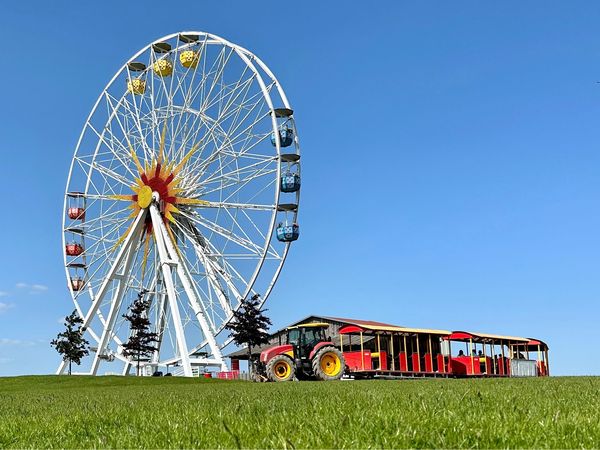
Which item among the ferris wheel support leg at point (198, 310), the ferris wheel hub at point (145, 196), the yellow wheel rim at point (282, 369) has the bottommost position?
the yellow wheel rim at point (282, 369)

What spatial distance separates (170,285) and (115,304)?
21.5 feet

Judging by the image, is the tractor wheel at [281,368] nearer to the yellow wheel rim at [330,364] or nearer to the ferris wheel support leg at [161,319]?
the yellow wheel rim at [330,364]

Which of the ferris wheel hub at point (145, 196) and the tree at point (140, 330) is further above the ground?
the ferris wheel hub at point (145, 196)

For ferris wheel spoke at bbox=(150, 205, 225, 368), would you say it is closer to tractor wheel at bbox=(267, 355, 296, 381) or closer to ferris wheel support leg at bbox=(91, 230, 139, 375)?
ferris wheel support leg at bbox=(91, 230, 139, 375)

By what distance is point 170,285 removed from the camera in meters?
38.2

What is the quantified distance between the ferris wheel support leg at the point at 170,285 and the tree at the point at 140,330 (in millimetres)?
4288

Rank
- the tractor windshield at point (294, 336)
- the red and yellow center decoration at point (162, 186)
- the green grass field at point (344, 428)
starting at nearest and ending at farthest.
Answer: the green grass field at point (344, 428) < the tractor windshield at point (294, 336) < the red and yellow center decoration at point (162, 186)

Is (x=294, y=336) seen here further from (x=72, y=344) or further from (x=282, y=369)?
(x=72, y=344)

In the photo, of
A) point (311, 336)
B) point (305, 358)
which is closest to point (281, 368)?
point (305, 358)

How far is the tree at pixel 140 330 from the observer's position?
140 feet

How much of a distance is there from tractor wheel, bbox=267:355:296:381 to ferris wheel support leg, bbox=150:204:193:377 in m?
11.6

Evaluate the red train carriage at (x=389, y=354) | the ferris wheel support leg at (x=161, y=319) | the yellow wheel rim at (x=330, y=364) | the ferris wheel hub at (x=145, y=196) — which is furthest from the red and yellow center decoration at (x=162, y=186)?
the yellow wheel rim at (x=330, y=364)

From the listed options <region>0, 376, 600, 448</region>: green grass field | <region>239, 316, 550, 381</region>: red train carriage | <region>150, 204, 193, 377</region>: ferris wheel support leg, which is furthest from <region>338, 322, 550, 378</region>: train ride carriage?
<region>0, 376, 600, 448</region>: green grass field

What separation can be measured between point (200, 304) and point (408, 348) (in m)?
11.2
